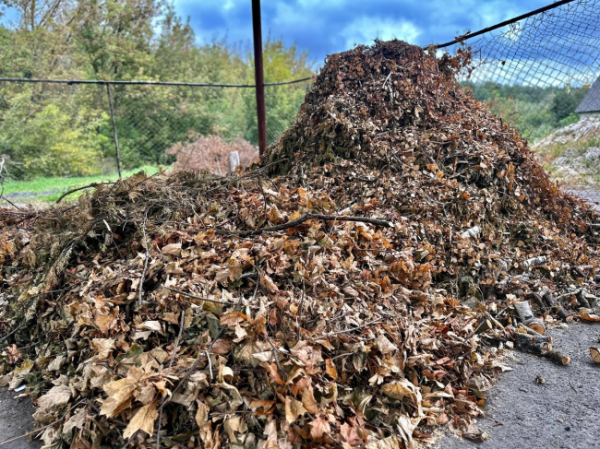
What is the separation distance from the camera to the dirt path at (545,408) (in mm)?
1643

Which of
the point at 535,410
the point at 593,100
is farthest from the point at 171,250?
A: the point at 593,100

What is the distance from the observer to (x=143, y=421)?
4.82 ft

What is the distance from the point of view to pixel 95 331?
1905 millimetres

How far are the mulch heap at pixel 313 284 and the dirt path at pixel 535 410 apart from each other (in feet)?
0.26

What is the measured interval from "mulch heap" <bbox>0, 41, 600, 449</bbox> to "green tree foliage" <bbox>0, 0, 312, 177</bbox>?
27.2 ft

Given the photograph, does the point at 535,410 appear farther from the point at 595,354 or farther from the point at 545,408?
the point at 595,354

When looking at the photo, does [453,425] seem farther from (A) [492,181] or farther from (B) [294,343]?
(A) [492,181]

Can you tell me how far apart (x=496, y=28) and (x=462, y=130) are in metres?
1.07

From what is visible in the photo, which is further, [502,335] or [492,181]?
[492,181]

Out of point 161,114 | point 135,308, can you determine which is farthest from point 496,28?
point 161,114

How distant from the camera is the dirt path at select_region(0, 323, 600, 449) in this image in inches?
64.8

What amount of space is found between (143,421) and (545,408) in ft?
5.60

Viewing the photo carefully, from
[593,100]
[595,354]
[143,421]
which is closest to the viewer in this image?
[143,421]

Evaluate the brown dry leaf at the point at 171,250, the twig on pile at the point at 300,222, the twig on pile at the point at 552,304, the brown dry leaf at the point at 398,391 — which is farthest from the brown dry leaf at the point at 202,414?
the twig on pile at the point at 552,304
